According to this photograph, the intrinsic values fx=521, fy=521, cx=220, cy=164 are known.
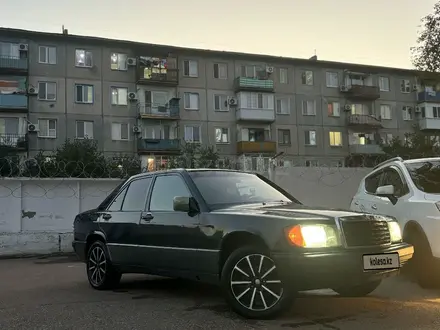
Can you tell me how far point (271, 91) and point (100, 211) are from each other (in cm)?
4150

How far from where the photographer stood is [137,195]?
295 inches

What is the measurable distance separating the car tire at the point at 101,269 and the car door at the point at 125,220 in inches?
8.2

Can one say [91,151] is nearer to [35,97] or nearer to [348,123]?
[35,97]

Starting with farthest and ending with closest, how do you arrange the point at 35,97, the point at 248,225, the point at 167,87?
the point at 167,87, the point at 35,97, the point at 248,225

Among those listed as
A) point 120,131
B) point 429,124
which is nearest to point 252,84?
point 120,131

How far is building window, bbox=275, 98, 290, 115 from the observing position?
162ft

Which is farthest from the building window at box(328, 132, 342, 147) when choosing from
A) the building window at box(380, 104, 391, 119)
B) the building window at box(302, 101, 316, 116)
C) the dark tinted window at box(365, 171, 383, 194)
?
the dark tinted window at box(365, 171, 383, 194)

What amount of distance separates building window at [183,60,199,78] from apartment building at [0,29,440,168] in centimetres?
9

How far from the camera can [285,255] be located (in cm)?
510

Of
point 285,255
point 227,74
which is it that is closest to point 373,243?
point 285,255

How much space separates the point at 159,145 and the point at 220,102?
714 cm

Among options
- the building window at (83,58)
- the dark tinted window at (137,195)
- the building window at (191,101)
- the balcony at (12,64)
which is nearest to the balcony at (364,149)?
the building window at (191,101)

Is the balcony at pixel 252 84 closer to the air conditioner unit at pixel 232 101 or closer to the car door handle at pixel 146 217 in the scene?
the air conditioner unit at pixel 232 101

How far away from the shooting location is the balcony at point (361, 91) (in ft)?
168
